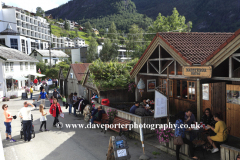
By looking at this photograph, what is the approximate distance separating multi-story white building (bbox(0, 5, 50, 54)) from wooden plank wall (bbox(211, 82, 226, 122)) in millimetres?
61882

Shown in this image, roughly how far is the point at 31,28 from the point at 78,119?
84690mm

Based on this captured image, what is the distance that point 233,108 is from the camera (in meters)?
8.61

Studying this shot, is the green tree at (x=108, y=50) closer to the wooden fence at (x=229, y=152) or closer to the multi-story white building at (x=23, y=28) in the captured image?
the multi-story white building at (x=23, y=28)

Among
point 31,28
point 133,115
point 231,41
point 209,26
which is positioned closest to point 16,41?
point 31,28

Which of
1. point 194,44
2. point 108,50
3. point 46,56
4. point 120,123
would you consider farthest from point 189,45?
point 46,56

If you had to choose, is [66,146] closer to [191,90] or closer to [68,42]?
[191,90]

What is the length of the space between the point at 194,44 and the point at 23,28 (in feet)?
279

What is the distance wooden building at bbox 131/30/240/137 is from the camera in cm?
755

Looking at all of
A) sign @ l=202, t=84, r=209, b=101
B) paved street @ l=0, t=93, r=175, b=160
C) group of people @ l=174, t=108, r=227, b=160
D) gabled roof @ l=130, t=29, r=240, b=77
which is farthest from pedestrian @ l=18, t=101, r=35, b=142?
sign @ l=202, t=84, r=209, b=101

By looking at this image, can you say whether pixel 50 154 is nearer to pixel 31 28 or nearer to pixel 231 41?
pixel 231 41

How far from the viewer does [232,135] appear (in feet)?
28.5

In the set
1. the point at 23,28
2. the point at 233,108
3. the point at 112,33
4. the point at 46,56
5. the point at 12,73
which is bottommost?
the point at 233,108

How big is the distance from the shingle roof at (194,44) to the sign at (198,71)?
31 centimetres

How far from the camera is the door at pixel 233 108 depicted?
8398 mm
